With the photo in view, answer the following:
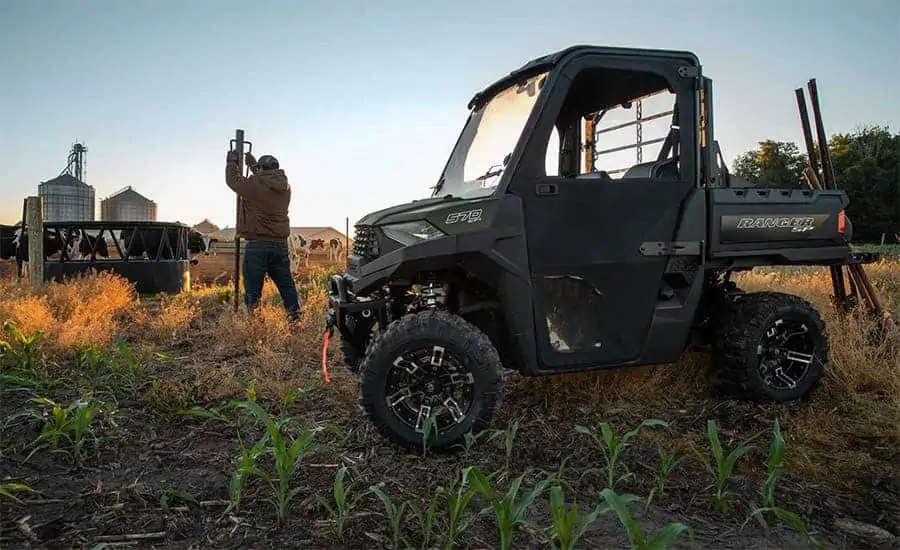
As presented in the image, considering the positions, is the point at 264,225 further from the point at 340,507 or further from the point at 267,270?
the point at 340,507

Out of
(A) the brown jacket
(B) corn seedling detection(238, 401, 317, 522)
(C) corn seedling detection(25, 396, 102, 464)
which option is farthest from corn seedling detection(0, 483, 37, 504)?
(A) the brown jacket

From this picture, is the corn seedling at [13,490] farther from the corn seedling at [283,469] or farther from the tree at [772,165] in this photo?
the tree at [772,165]

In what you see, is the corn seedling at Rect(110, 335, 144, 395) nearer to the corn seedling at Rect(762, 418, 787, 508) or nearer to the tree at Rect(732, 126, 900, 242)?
the corn seedling at Rect(762, 418, 787, 508)

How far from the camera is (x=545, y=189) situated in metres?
3.85

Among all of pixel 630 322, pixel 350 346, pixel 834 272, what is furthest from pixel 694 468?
pixel 834 272

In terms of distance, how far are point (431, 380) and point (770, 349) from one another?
266cm

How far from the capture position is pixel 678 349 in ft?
14.0

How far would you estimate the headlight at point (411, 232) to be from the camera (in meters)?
3.76

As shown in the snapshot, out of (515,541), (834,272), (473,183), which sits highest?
(473,183)

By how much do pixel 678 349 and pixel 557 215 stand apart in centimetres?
134

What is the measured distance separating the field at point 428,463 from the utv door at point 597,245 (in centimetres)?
60

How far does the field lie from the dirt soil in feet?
0.04

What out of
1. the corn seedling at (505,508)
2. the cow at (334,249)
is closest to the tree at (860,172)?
the cow at (334,249)

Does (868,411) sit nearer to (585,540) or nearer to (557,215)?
(557,215)
